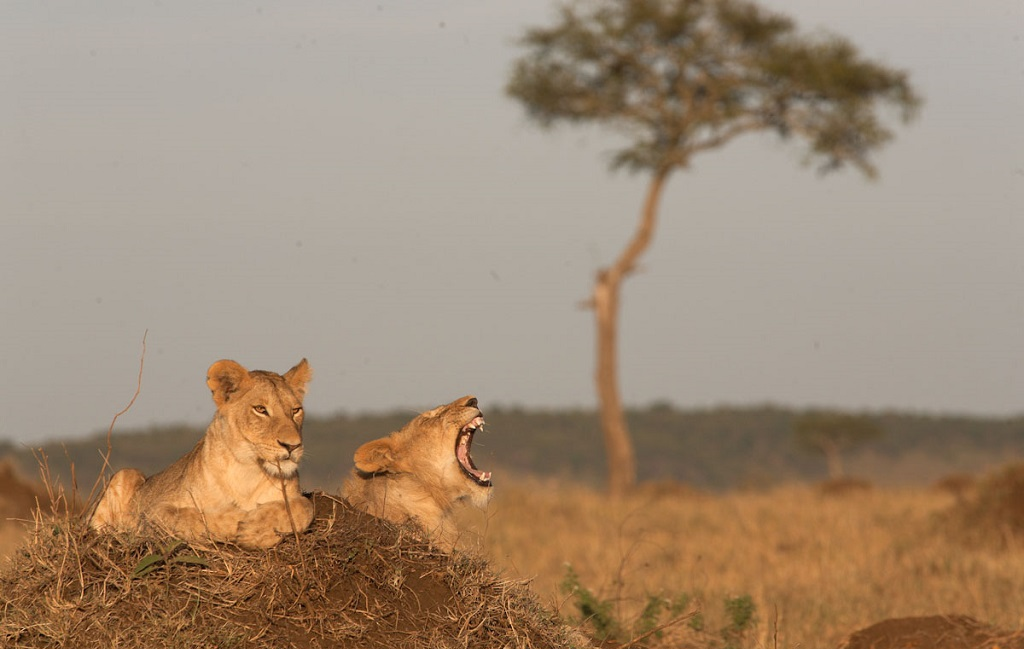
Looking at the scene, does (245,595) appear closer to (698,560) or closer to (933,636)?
(933,636)

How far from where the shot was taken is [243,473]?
18.3ft

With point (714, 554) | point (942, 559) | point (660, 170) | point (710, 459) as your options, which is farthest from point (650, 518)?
point (710, 459)

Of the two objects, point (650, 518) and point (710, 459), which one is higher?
point (650, 518)

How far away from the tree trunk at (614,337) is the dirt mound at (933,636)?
18.8m

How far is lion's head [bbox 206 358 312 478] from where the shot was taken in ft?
17.9

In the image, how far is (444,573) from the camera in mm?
5777

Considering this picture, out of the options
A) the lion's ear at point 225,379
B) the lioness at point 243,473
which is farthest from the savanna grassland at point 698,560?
the lion's ear at point 225,379

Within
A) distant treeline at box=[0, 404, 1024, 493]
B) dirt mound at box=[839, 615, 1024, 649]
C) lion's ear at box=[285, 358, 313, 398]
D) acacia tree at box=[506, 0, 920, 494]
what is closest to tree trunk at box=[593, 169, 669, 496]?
acacia tree at box=[506, 0, 920, 494]

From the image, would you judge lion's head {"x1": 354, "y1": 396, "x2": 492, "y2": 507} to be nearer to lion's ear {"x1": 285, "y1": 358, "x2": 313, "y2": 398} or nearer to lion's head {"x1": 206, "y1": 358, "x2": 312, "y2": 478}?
lion's ear {"x1": 285, "y1": 358, "x2": 313, "y2": 398}

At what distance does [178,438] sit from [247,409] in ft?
183

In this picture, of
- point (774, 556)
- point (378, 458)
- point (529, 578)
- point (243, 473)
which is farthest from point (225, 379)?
point (774, 556)

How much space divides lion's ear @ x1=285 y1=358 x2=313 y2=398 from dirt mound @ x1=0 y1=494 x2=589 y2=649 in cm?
54

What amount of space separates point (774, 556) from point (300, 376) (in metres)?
9.02

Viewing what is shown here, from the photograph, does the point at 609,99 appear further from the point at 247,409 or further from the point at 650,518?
the point at 247,409
